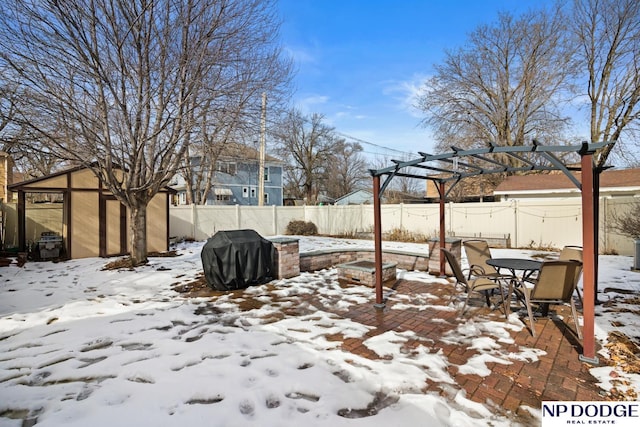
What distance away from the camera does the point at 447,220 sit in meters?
12.6

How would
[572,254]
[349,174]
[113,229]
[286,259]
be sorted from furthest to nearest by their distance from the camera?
[349,174], [113,229], [286,259], [572,254]

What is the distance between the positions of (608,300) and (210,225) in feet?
42.4

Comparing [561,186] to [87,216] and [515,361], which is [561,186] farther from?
[87,216]

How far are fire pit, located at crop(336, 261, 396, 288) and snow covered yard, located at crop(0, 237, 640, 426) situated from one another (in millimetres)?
564

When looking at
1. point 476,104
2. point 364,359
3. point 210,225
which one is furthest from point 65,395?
point 476,104

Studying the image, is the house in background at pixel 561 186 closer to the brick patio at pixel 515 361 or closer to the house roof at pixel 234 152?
the brick patio at pixel 515 361

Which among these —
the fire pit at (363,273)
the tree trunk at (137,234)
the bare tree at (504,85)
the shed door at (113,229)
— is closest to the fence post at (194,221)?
the shed door at (113,229)

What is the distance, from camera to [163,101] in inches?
269

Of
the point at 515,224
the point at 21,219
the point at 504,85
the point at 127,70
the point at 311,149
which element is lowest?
the point at 515,224

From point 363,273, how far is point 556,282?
3.04 meters

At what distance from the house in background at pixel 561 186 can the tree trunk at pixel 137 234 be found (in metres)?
13.8

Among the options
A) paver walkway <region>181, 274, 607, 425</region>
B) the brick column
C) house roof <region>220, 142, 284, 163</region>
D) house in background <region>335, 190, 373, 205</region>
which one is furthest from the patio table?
house in background <region>335, 190, 373, 205</region>

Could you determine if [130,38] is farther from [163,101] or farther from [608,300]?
[608,300]

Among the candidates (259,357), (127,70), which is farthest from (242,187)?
(259,357)
